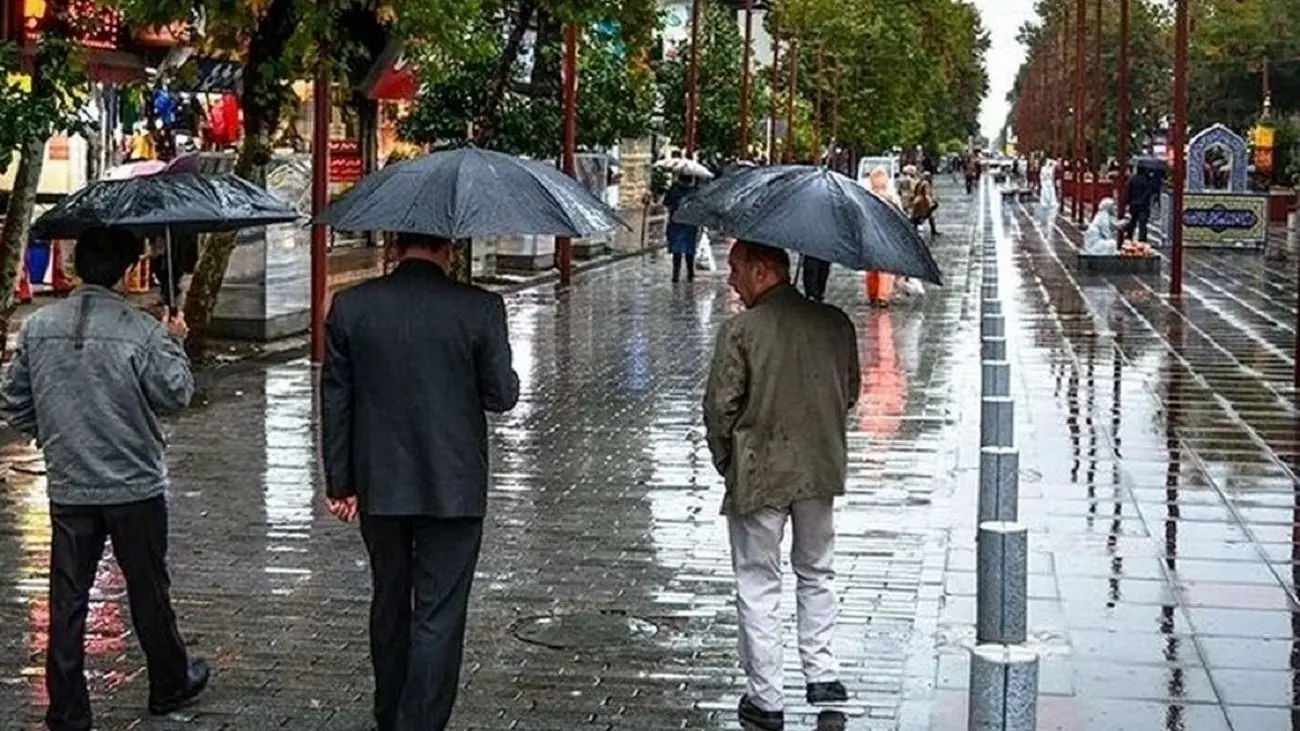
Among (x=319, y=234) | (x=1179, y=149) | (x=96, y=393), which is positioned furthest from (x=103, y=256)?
(x=1179, y=149)

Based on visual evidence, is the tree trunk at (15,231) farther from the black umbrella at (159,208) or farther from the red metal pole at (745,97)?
the red metal pole at (745,97)


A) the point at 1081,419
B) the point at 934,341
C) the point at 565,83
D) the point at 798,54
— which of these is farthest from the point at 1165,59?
the point at 1081,419

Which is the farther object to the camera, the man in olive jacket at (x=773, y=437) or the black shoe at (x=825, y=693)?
the black shoe at (x=825, y=693)

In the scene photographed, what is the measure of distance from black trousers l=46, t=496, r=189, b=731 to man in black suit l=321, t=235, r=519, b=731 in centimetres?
80

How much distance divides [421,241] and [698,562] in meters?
3.96

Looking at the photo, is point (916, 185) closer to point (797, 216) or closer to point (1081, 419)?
point (1081, 419)

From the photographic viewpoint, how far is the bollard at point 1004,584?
199 inches

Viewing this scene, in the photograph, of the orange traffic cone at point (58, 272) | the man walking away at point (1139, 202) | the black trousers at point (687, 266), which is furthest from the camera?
the man walking away at point (1139, 202)

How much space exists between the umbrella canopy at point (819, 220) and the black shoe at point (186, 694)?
231 centimetres

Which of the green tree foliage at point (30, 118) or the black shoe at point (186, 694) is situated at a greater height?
the green tree foliage at point (30, 118)

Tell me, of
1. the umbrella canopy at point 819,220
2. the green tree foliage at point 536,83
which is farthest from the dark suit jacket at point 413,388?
the green tree foliage at point 536,83

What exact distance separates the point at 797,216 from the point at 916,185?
33205mm

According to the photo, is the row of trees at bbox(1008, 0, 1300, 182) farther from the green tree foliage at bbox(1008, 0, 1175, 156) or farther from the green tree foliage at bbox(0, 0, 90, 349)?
the green tree foliage at bbox(0, 0, 90, 349)

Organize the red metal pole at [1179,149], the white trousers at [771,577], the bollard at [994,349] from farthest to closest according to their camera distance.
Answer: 1. the red metal pole at [1179,149]
2. the bollard at [994,349]
3. the white trousers at [771,577]
